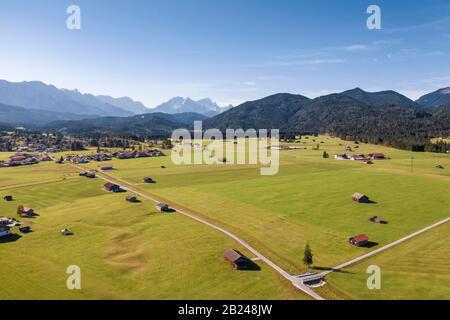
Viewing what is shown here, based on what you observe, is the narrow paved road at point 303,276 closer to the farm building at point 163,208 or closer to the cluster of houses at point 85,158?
the farm building at point 163,208

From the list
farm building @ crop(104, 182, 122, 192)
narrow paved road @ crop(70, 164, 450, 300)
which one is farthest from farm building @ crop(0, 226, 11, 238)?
farm building @ crop(104, 182, 122, 192)

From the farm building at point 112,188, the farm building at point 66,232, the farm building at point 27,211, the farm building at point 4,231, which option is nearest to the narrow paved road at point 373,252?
the farm building at point 66,232

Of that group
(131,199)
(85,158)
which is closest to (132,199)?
(131,199)

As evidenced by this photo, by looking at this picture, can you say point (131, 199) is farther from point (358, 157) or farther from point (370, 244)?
point (358, 157)
